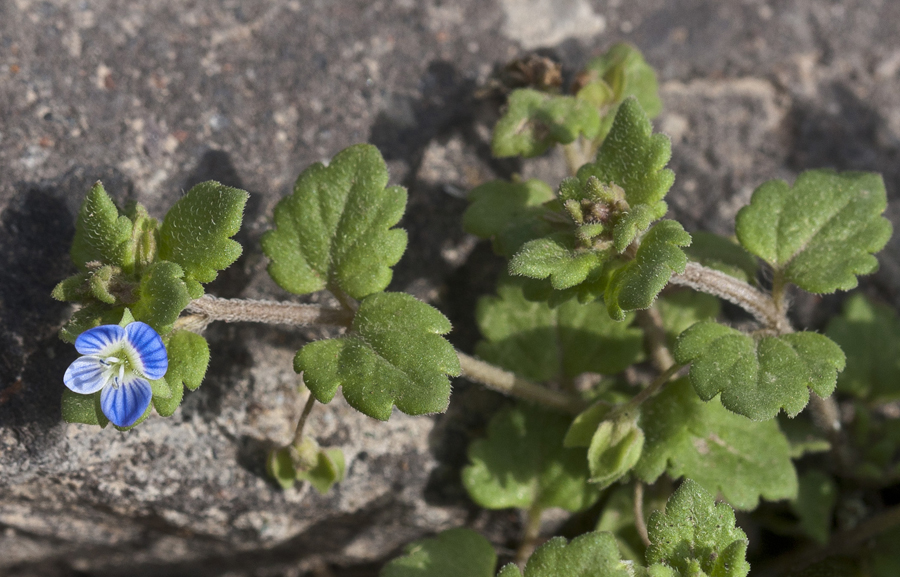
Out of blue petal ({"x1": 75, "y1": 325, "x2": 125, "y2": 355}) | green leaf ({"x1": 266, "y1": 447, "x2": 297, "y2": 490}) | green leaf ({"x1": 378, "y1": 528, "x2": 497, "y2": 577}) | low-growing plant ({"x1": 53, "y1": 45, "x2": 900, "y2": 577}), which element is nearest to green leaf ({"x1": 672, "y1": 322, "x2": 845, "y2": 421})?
low-growing plant ({"x1": 53, "y1": 45, "x2": 900, "y2": 577})

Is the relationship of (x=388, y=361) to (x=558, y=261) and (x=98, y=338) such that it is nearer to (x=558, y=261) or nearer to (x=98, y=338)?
(x=558, y=261)

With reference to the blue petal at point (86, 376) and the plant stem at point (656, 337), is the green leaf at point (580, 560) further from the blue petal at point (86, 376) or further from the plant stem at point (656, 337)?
A: the blue petal at point (86, 376)

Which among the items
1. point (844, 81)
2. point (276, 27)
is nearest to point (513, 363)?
point (276, 27)

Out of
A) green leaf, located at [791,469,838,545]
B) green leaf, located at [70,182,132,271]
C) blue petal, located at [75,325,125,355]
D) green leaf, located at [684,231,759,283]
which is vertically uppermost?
green leaf, located at [70,182,132,271]

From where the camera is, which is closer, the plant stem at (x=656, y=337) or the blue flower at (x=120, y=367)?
the blue flower at (x=120, y=367)

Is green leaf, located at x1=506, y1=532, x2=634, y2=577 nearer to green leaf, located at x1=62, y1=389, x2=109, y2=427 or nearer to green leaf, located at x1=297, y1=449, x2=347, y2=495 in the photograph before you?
green leaf, located at x1=297, y1=449, x2=347, y2=495

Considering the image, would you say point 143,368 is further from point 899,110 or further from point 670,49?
point 899,110

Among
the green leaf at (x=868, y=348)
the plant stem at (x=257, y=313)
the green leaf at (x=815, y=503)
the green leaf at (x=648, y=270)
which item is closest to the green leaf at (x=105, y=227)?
the plant stem at (x=257, y=313)

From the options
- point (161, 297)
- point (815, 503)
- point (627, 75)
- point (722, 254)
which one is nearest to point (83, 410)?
point (161, 297)
